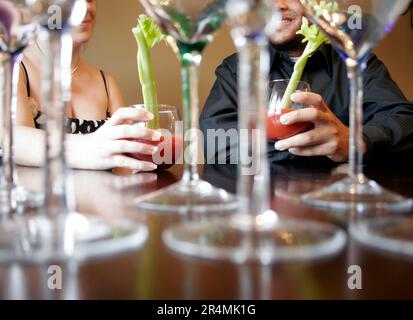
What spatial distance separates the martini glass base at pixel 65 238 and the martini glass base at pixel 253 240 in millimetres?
26

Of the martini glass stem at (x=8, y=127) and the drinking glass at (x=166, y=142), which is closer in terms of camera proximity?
the martini glass stem at (x=8, y=127)

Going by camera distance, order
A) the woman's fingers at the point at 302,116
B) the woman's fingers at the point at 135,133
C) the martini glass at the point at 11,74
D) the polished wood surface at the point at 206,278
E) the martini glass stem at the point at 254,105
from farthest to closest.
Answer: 1. the woman's fingers at the point at 302,116
2. the woman's fingers at the point at 135,133
3. the martini glass at the point at 11,74
4. the martini glass stem at the point at 254,105
5. the polished wood surface at the point at 206,278

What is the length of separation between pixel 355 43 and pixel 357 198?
0.15 meters

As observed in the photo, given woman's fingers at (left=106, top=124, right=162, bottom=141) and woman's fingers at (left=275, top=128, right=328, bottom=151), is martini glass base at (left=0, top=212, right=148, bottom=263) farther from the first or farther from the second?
woman's fingers at (left=275, top=128, right=328, bottom=151)

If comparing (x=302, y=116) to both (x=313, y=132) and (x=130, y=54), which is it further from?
(x=130, y=54)

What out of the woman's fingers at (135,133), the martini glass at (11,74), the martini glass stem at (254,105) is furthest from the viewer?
the woman's fingers at (135,133)

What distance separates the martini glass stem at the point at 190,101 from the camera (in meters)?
0.44

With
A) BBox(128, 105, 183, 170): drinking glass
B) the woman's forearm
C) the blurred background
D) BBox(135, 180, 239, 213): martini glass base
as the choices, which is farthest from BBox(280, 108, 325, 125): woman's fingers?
the blurred background

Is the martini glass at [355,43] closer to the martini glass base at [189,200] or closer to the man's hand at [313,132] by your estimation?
the martini glass base at [189,200]

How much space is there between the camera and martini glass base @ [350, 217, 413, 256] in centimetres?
27

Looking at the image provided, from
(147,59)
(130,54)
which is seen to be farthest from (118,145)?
(130,54)

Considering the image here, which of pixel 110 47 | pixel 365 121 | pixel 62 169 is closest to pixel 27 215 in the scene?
pixel 62 169

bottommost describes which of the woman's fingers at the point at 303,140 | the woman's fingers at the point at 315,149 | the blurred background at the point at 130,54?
the woman's fingers at the point at 315,149

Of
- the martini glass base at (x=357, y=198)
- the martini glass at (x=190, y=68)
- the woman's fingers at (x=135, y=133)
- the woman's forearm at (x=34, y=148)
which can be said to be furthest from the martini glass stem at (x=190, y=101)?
the woman's forearm at (x=34, y=148)
